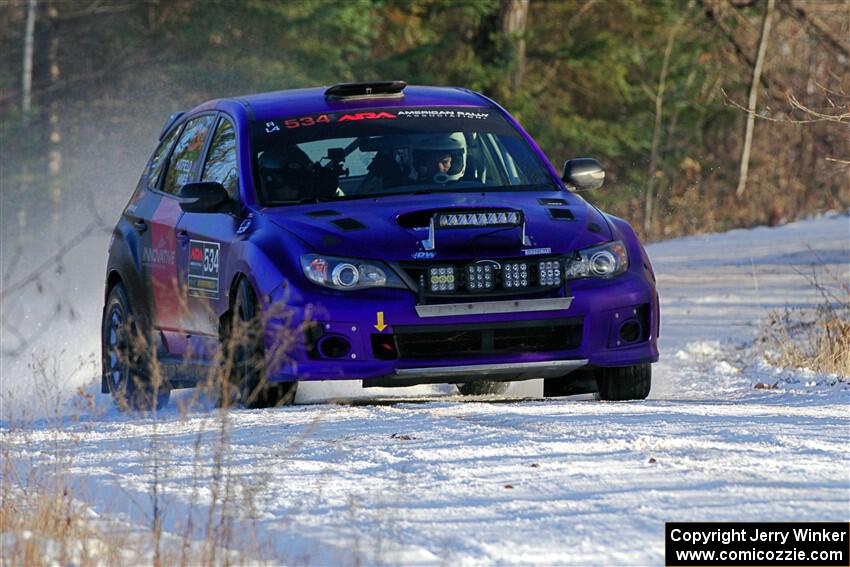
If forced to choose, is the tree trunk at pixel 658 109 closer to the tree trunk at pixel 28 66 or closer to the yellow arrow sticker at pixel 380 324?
the tree trunk at pixel 28 66

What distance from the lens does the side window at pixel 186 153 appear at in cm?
1042

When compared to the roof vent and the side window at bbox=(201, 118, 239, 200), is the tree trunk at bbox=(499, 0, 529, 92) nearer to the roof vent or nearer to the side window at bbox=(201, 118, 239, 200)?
the roof vent

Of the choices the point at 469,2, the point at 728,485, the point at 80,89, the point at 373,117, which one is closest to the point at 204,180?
the point at 373,117

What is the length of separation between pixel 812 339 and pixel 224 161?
451 cm

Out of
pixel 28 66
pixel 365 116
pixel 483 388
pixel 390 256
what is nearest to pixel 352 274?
pixel 390 256

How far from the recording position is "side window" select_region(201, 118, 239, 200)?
375 inches

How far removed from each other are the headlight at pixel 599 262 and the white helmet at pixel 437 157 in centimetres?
123

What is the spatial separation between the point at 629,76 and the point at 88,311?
775 inches

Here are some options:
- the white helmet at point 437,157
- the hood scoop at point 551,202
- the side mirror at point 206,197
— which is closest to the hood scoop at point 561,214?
the hood scoop at point 551,202

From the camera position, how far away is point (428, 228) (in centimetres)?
841

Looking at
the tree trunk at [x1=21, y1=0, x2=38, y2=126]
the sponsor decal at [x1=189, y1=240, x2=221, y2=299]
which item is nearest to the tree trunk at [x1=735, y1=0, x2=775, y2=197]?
the tree trunk at [x1=21, y1=0, x2=38, y2=126]

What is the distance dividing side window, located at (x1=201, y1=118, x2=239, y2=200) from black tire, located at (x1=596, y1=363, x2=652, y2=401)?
81.5 inches

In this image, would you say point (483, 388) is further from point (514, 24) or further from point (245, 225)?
point (514, 24)

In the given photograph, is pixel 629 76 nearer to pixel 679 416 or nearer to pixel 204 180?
pixel 204 180
